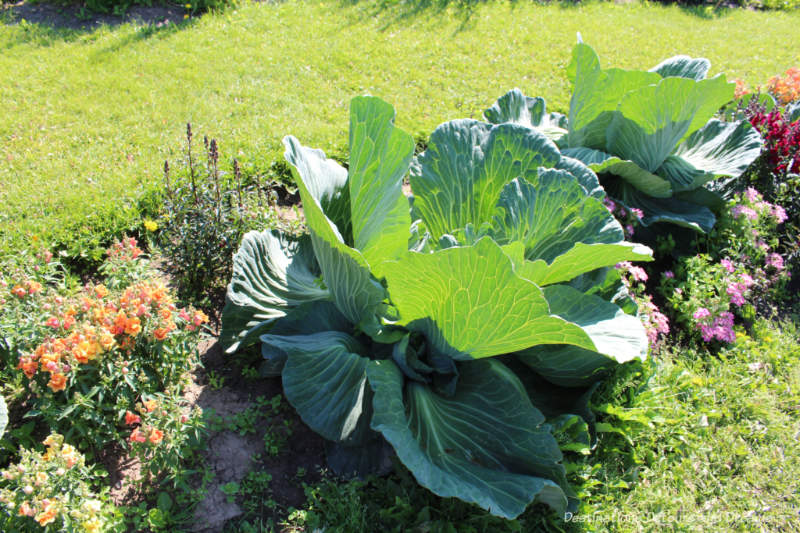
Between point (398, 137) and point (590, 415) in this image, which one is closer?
point (398, 137)

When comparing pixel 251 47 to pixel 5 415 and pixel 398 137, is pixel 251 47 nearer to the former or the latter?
pixel 398 137

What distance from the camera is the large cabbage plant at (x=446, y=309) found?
7.00 ft

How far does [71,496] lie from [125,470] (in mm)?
319

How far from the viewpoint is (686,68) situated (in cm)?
405

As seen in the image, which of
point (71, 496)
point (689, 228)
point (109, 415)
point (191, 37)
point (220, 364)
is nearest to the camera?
point (71, 496)

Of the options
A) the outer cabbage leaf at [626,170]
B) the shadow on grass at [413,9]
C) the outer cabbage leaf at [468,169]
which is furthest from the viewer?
the shadow on grass at [413,9]

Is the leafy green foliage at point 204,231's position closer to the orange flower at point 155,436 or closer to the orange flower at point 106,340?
the orange flower at point 106,340

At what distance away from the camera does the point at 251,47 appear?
250 inches

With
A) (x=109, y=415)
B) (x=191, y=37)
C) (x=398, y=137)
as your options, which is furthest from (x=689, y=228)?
(x=191, y=37)

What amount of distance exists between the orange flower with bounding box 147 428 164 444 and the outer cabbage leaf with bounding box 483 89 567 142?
3.11 meters

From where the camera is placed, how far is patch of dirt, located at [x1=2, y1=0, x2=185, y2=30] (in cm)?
636

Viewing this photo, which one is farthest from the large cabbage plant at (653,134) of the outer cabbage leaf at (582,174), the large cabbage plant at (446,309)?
the large cabbage plant at (446,309)

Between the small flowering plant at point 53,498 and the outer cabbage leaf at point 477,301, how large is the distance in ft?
4.73

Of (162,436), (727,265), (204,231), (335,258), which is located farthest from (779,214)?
(162,436)
